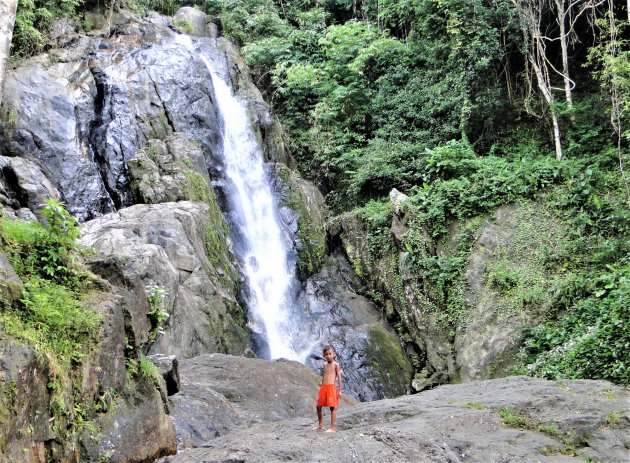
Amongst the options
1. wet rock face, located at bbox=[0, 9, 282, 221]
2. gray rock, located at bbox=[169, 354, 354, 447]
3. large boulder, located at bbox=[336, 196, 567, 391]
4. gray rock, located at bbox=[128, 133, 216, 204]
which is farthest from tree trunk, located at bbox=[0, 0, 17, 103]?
large boulder, located at bbox=[336, 196, 567, 391]

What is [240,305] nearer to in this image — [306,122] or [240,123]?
[240,123]

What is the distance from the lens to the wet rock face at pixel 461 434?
5.42 m

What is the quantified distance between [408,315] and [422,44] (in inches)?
445

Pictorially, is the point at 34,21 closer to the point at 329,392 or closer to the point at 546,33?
the point at 546,33

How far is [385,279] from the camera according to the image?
16.0m

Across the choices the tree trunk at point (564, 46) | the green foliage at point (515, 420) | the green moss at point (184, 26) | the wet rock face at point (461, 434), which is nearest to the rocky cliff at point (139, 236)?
the wet rock face at point (461, 434)

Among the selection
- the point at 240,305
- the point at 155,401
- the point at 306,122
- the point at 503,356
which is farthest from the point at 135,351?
the point at 306,122

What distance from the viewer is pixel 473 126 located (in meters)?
17.8

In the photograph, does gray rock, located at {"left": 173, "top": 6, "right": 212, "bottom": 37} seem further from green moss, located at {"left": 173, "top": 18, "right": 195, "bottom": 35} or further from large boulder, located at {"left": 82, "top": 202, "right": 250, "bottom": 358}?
large boulder, located at {"left": 82, "top": 202, "right": 250, "bottom": 358}

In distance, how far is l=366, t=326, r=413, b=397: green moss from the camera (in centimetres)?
1373

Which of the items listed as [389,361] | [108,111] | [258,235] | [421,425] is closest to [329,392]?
[421,425]

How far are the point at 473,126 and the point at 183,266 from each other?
10.9 metres

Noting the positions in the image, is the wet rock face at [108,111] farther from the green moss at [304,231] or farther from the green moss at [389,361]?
the green moss at [389,361]

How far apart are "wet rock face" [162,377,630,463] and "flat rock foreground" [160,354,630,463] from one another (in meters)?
0.01
